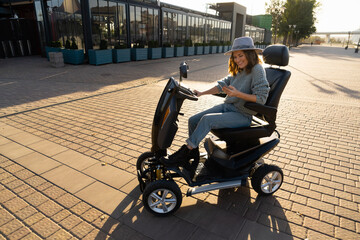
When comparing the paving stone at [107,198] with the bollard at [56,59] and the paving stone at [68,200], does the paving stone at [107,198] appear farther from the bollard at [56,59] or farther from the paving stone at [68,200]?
the bollard at [56,59]

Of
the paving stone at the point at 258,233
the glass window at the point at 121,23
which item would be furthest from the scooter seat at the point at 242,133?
the glass window at the point at 121,23

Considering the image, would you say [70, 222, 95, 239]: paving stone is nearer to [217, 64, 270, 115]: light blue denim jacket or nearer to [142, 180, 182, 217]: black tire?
[142, 180, 182, 217]: black tire

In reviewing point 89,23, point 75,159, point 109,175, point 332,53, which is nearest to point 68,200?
point 109,175

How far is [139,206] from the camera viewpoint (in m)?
2.49

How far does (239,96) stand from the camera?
7.73 feet

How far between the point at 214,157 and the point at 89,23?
45.4 feet

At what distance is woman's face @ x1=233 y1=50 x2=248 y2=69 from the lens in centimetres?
252

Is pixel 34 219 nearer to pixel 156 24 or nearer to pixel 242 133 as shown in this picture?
pixel 242 133

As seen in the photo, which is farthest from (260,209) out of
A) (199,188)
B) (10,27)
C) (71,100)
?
(10,27)

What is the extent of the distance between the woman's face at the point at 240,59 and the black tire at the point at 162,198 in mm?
1368

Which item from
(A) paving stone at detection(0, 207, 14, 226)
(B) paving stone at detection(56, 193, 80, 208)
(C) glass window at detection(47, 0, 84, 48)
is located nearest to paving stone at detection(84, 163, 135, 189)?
(B) paving stone at detection(56, 193, 80, 208)

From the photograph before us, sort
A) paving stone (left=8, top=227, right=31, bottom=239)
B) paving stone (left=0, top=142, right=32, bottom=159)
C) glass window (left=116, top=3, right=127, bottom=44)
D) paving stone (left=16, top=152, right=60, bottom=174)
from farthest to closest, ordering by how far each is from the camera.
Answer: glass window (left=116, top=3, right=127, bottom=44) < paving stone (left=0, top=142, right=32, bottom=159) < paving stone (left=16, top=152, right=60, bottom=174) < paving stone (left=8, top=227, right=31, bottom=239)

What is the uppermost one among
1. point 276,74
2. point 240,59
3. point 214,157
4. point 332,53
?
point 240,59

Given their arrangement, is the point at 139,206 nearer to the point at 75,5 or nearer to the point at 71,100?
the point at 71,100
